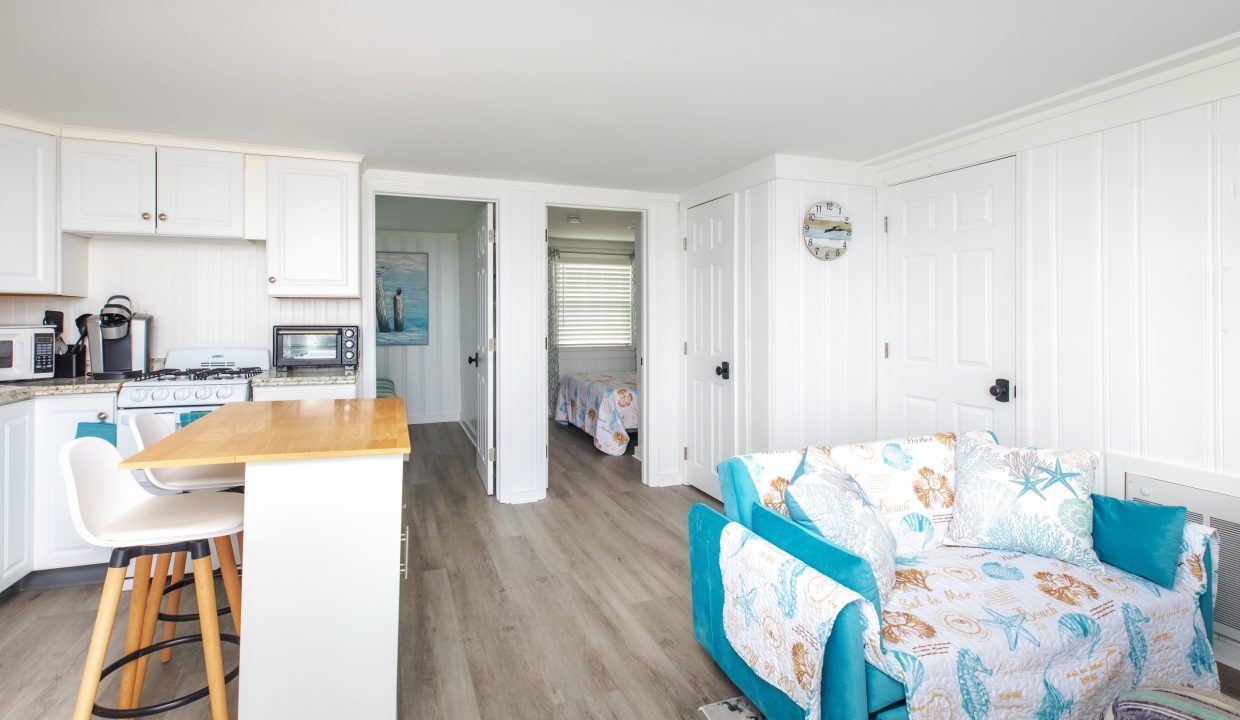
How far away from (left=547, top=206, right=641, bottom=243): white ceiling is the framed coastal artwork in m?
1.57

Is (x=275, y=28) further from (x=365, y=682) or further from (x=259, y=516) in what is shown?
(x=365, y=682)

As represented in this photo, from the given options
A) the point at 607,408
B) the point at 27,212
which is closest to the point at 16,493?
the point at 27,212

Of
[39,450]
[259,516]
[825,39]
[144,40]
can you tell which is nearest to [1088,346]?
[825,39]

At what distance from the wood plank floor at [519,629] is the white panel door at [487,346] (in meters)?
0.49

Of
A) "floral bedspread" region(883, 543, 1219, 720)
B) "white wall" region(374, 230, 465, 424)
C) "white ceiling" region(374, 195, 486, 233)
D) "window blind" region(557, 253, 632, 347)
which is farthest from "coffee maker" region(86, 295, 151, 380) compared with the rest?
"window blind" region(557, 253, 632, 347)

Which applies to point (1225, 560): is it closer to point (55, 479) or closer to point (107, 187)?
point (55, 479)

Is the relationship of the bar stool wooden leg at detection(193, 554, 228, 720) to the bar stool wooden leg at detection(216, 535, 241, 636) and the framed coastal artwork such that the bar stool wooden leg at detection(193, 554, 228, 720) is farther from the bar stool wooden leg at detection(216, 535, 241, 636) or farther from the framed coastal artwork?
the framed coastal artwork

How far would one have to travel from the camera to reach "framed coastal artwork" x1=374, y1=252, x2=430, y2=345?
6.75 meters

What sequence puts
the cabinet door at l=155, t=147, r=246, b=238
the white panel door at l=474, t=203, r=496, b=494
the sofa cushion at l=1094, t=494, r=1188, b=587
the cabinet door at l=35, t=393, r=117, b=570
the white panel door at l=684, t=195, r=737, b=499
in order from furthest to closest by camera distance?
the white panel door at l=474, t=203, r=496, b=494, the white panel door at l=684, t=195, r=737, b=499, the cabinet door at l=155, t=147, r=246, b=238, the cabinet door at l=35, t=393, r=117, b=570, the sofa cushion at l=1094, t=494, r=1188, b=587

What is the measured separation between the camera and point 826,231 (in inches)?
141

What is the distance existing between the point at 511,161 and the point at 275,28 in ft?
5.53

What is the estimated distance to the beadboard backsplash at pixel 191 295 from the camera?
11.3ft

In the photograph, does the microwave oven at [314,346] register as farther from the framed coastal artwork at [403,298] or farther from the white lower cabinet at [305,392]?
the framed coastal artwork at [403,298]

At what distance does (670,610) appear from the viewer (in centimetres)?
263
